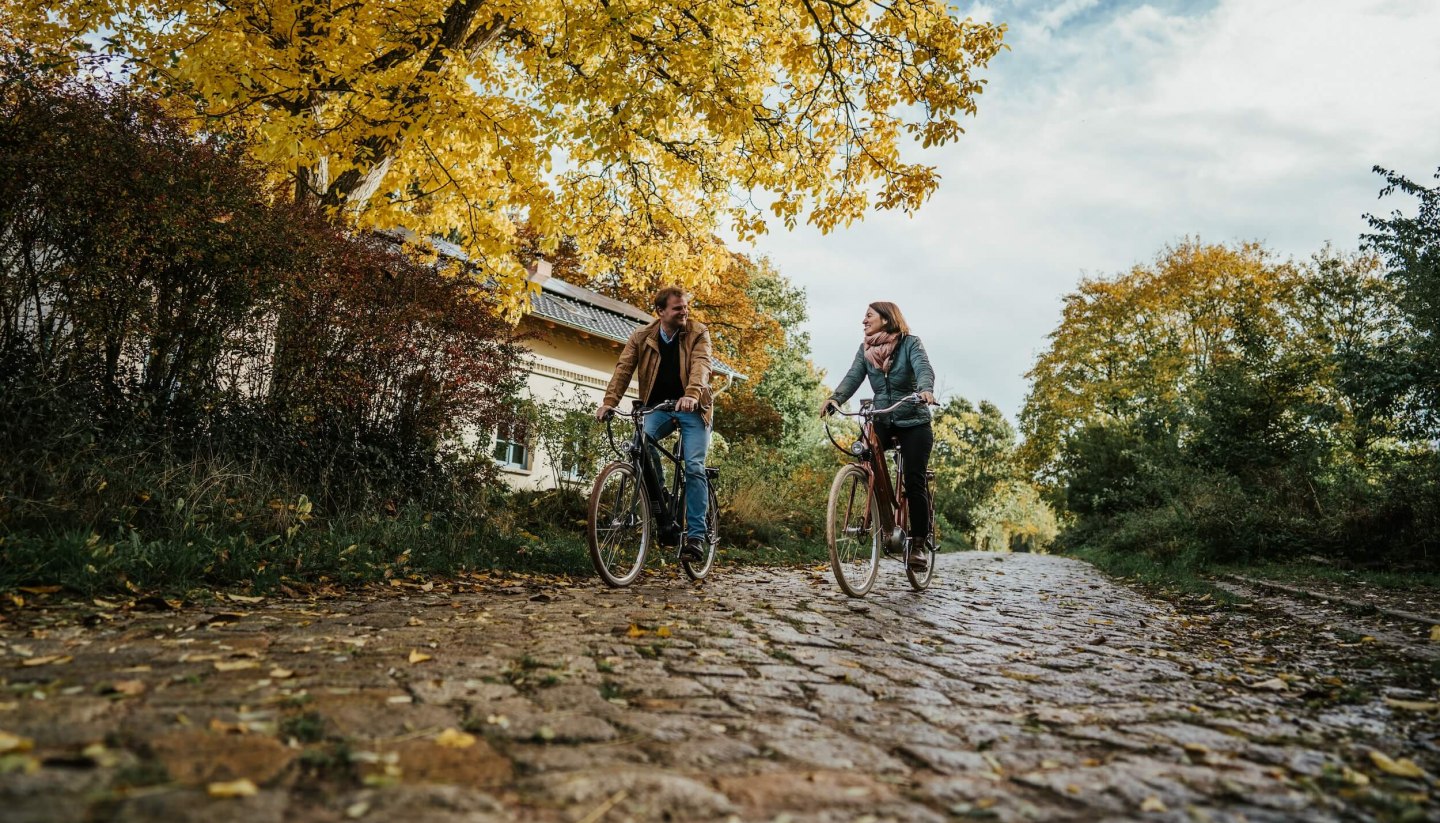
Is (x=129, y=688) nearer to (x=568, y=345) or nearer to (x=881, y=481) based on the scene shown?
(x=881, y=481)

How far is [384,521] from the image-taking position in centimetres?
632

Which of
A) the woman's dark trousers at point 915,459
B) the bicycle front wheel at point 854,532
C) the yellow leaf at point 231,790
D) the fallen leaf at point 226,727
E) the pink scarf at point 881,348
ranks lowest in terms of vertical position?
the fallen leaf at point 226,727

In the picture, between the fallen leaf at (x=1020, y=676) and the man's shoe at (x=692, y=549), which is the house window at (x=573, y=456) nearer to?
the man's shoe at (x=692, y=549)

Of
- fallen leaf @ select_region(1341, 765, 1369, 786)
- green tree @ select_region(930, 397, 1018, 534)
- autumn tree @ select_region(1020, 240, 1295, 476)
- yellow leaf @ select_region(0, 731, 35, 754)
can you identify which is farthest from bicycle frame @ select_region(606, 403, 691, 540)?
green tree @ select_region(930, 397, 1018, 534)

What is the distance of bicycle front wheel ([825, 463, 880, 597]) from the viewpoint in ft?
19.4

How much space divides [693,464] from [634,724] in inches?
150

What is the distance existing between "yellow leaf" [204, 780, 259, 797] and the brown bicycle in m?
4.53

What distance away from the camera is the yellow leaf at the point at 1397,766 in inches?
86.2

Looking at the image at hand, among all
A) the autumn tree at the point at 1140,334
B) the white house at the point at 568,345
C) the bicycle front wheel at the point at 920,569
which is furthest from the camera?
the autumn tree at the point at 1140,334

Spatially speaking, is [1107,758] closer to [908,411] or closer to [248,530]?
[908,411]

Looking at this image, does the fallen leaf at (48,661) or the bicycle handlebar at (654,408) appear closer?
the fallen leaf at (48,661)

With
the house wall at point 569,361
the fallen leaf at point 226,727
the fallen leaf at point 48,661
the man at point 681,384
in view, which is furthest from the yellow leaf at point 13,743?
the house wall at point 569,361

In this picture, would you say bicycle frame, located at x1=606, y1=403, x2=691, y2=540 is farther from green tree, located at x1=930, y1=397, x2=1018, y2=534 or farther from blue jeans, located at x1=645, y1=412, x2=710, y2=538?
green tree, located at x1=930, y1=397, x2=1018, y2=534

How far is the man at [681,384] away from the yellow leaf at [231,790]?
4.48 metres
